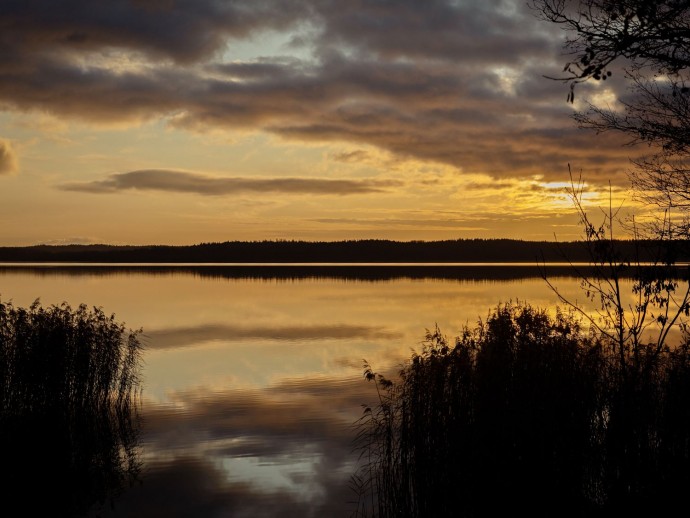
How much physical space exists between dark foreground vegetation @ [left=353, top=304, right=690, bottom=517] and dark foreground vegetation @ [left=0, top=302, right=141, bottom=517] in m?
5.63

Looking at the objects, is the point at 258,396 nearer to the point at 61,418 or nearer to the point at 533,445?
the point at 61,418

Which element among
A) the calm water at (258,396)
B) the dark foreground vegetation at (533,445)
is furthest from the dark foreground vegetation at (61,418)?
the dark foreground vegetation at (533,445)

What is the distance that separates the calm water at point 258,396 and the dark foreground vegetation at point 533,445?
202 cm

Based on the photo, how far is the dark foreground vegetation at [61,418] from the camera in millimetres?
12359

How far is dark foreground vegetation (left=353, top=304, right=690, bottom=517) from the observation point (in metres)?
8.92

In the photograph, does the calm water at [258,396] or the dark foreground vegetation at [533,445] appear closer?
the dark foreground vegetation at [533,445]

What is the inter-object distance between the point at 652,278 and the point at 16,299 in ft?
180

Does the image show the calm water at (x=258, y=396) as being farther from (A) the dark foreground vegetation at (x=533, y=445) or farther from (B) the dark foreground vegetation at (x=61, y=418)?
(A) the dark foreground vegetation at (x=533, y=445)

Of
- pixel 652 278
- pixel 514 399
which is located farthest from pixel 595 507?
pixel 652 278

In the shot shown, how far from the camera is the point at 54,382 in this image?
52.6 ft

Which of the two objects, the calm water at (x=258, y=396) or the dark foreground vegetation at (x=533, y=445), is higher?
the dark foreground vegetation at (x=533, y=445)

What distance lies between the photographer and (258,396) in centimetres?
2148

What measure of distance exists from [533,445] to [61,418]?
11.7 m

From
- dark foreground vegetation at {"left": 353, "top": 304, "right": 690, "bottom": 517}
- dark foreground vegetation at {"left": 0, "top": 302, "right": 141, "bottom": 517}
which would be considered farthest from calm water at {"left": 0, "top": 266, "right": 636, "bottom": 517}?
dark foreground vegetation at {"left": 353, "top": 304, "right": 690, "bottom": 517}
